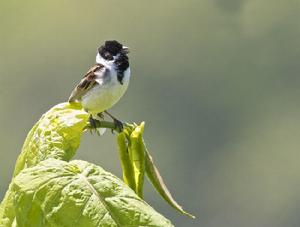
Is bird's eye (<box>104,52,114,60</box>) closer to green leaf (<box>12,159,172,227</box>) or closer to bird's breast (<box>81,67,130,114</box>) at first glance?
bird's breast (<box>81,67,130,114</box>)

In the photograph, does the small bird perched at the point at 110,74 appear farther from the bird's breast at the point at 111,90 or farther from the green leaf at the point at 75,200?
the green leaf at the point at 75,200

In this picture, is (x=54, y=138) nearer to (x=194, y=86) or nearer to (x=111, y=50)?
(x=111, y=50)

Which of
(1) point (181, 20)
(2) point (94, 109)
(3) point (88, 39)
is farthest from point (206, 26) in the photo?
(2) point (94, 109)

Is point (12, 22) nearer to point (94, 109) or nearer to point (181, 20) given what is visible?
point (181, 20)

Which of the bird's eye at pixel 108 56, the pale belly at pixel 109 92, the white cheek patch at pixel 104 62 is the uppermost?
the bird's eye at pixel 108 56

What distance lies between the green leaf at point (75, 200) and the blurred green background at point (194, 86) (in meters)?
96.1

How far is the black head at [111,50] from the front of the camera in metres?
6.69

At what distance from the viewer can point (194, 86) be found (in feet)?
428

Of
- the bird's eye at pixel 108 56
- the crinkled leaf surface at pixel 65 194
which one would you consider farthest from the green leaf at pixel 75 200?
the bird's eye at pixel 108 56

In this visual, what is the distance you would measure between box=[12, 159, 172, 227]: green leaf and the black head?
15.6 feet

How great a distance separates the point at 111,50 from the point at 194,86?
4868 inches

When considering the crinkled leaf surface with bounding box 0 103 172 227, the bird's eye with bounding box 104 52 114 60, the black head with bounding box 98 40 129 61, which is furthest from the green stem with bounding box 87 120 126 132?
the bird's eye with bounding box 104 52 114 60

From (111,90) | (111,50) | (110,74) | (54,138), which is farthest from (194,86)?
(54,138)

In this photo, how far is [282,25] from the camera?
133m
